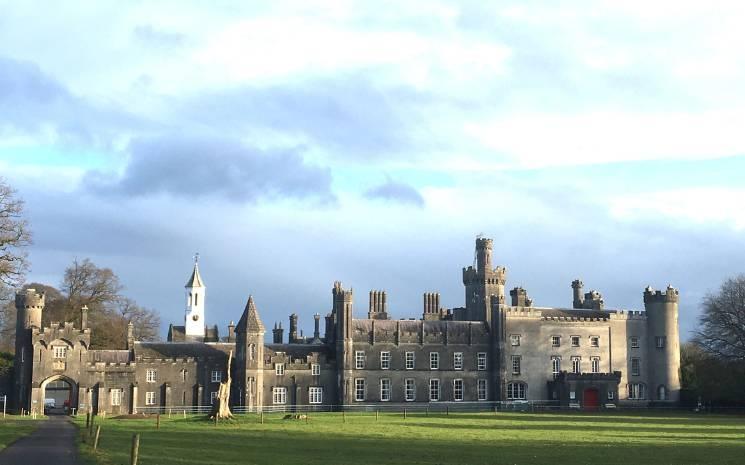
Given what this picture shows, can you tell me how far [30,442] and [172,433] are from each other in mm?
8534

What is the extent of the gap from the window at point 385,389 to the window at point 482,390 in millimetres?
8999

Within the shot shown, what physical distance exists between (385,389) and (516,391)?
13.1 meters

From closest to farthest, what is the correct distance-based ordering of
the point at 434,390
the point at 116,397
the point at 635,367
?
1. the point at 116,397
2. the point at 434,390
3. the point at 635,367

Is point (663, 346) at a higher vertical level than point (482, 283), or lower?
lower

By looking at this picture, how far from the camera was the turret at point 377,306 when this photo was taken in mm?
108375

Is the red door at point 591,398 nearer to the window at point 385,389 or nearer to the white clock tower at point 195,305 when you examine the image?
the window at point 385,389

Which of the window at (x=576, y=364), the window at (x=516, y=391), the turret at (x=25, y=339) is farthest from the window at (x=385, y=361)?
the turret at (x=25, y=339)

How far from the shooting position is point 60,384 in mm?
116188

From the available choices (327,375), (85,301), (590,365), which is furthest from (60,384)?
(590,365)

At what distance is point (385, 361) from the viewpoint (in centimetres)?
10144

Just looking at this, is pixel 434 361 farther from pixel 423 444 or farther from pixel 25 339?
pixel 423 444

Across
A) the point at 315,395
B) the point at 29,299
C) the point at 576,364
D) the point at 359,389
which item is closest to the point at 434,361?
the point at 359,389

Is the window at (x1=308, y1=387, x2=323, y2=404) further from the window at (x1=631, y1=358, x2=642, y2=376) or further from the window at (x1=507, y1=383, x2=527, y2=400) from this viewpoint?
the window at (x1=631, y1=358, x2=642, y2=376)

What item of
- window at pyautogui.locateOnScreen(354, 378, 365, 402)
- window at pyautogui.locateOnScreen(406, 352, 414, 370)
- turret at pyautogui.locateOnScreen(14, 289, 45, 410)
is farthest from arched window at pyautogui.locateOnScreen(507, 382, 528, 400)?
turret at pyautogui.locateOnScreen(14, 289, 45, 410)
